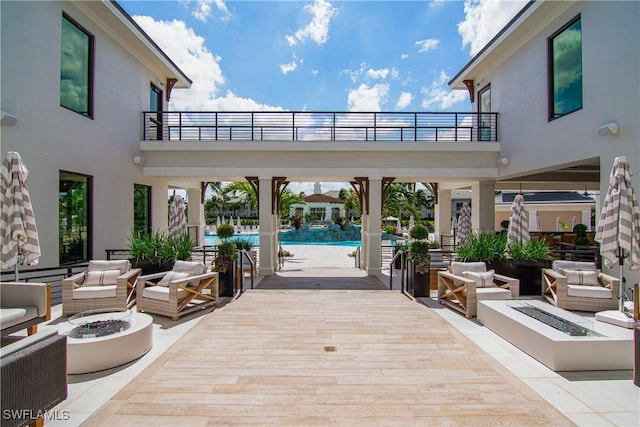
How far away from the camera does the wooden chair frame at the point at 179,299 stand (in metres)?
5.80

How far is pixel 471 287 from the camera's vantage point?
19.7 feet

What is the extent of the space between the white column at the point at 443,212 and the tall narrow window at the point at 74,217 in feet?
44.8

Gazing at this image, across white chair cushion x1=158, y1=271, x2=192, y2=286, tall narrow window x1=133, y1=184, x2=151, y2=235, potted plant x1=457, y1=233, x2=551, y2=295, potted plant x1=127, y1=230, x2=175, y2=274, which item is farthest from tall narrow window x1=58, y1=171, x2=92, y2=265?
potted plant x1=457, y1=233, x2=551, y2=295

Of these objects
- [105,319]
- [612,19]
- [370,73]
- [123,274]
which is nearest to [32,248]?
[123,274]

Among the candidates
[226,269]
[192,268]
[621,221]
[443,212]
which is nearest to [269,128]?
[226,269]

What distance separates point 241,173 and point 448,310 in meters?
7.15

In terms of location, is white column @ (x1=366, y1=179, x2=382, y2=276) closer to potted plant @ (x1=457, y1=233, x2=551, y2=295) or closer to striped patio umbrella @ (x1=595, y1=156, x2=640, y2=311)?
potted plant @ (x1=457, y1=233, x2=551, y2=295)

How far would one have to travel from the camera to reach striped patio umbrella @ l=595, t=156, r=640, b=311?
5305 mm

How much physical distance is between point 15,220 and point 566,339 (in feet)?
25.3

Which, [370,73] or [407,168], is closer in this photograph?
[407,168]

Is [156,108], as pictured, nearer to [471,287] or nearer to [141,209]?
[141,209]

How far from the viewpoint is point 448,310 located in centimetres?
645

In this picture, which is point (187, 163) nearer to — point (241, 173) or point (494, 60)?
point (241, 173)

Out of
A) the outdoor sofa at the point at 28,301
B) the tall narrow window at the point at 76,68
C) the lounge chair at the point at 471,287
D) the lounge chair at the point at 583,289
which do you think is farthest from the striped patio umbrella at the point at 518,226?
the tall narrow window at the point at 76,68
